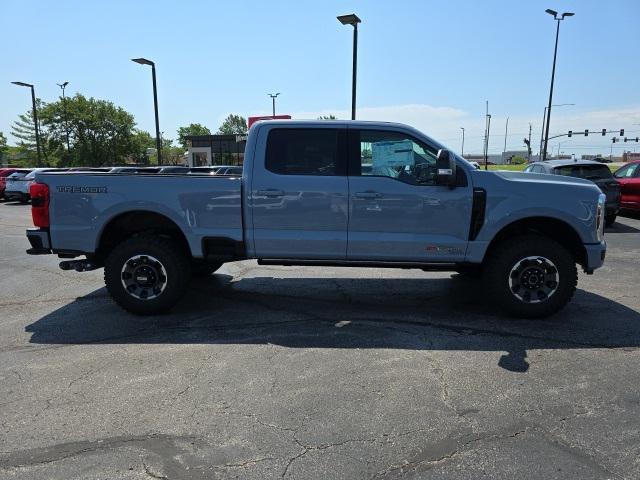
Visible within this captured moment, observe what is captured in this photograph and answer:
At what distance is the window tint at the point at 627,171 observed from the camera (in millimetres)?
14188

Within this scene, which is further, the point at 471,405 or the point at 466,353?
the point at 466,353

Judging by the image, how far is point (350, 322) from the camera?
17.3 feet

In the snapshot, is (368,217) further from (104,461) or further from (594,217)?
(104,461)

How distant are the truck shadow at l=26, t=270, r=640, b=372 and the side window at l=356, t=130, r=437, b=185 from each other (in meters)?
1.56

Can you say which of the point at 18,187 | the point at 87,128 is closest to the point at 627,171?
the point at 18,187

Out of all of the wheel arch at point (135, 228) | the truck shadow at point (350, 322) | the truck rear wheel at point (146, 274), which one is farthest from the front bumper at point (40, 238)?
the truck shadow at point (350, 322)

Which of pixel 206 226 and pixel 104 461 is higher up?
pixel 206 226

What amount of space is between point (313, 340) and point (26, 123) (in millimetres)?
62088

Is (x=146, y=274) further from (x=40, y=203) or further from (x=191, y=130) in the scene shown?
(x=191, y=130)

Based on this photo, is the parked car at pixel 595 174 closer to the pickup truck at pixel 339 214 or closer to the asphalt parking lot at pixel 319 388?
the asphalt parking lot at pixel 319 388

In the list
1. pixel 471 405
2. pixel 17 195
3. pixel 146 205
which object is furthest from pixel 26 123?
pixel 471 405

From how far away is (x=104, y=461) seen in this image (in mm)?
2826

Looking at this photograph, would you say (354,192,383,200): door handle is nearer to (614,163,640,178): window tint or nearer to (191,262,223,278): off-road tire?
(191,262,223,278): off-road tire

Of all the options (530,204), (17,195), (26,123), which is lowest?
(17,195)
